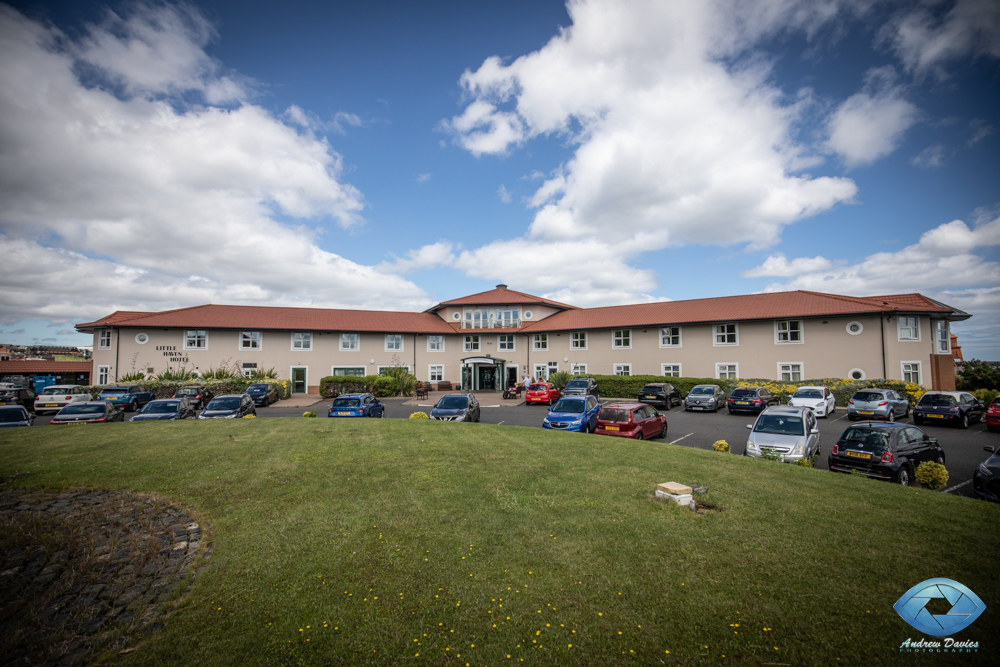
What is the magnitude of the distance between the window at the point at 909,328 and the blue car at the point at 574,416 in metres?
21.5

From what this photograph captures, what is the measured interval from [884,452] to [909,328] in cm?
2254

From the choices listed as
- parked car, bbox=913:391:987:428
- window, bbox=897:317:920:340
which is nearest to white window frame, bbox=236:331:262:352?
parked car, bbox=913:391:987:428

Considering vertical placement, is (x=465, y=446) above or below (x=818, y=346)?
below

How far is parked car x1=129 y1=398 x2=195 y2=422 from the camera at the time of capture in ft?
55.6

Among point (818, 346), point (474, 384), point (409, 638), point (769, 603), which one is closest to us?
point (409, 638)

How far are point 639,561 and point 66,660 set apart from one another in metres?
5.49

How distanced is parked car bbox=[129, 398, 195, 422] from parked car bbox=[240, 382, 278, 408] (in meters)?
9.40

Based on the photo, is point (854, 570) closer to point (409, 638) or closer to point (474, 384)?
point (409, 638)

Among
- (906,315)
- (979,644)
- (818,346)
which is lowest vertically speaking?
(979,644)

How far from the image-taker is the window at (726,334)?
30448mm

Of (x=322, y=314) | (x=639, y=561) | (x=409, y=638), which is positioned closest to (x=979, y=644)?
(x=639, y=561)

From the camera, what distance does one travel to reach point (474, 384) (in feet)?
131

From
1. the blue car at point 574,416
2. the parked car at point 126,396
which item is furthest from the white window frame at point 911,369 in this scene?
the parked car at point 126,396

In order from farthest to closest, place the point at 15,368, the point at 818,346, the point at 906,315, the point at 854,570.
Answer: the point at 15,368, the point at 818,346, the point at 906,315, the point at 854,570
